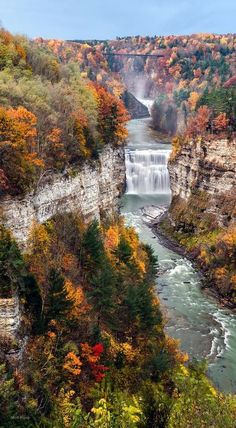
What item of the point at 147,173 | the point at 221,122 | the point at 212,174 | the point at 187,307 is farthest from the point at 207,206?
the point at 147,173

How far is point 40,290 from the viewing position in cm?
2495

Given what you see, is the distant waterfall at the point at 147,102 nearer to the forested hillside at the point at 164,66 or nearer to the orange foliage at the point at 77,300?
the forested hillside at the point at 164,66

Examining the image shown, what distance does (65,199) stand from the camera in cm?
3822

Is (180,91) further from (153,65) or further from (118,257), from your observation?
(118,257)

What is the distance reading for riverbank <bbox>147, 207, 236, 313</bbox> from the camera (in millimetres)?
44362

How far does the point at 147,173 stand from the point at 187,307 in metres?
38.2

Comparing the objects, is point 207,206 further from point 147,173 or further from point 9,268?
point 9,268

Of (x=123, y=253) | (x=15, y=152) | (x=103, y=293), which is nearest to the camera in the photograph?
(x=103, y=293)

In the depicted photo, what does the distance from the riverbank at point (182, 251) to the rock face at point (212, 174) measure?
15.8ft

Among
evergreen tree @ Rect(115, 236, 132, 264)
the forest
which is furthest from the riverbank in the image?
evergreen tree @ Rect(115, 236, 132, 264)

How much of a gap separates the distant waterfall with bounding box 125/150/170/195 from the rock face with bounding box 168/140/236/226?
10.9 meters

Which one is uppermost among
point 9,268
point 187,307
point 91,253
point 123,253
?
point 9,268

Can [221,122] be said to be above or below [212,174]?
above

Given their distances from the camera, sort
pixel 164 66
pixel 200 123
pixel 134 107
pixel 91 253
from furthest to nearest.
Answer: pixel 164 66
pixel 134 107
pixel 200 123
pixel 91 253
